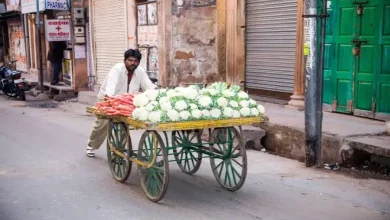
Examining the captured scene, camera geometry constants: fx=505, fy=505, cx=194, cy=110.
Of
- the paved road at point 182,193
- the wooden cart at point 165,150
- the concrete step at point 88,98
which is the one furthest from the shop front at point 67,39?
the wooden cart at point 165,150

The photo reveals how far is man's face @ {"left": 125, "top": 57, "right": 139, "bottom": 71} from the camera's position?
665 centimetres

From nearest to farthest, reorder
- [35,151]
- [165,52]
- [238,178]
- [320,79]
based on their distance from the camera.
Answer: [238,178]
[320,79]
[35,151]
[165,52]

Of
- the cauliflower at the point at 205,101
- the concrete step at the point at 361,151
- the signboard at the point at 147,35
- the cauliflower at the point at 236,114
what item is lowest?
the concrete step at the point at 361,151

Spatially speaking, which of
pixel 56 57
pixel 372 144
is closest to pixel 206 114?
pixel 372 144

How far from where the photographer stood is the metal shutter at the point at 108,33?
48.2ft

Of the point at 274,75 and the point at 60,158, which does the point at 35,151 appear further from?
the point at 274,75

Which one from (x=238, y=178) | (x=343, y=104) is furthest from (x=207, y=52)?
(x=238, y=178)

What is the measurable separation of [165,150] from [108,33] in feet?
35.8

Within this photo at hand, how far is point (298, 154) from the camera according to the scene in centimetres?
772

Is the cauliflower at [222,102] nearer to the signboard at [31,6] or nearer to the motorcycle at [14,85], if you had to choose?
the signboard at [31,6]

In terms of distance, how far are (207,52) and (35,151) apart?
Result: 18.0ft

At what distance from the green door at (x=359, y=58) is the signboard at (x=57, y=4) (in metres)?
10.3

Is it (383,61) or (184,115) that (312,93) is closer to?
(383,61)

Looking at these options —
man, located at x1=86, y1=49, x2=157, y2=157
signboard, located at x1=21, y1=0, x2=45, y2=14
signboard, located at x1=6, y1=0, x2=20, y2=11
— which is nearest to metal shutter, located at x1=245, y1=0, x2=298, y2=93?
man, located at x1=86, y1=49, x2=157, y2=157
